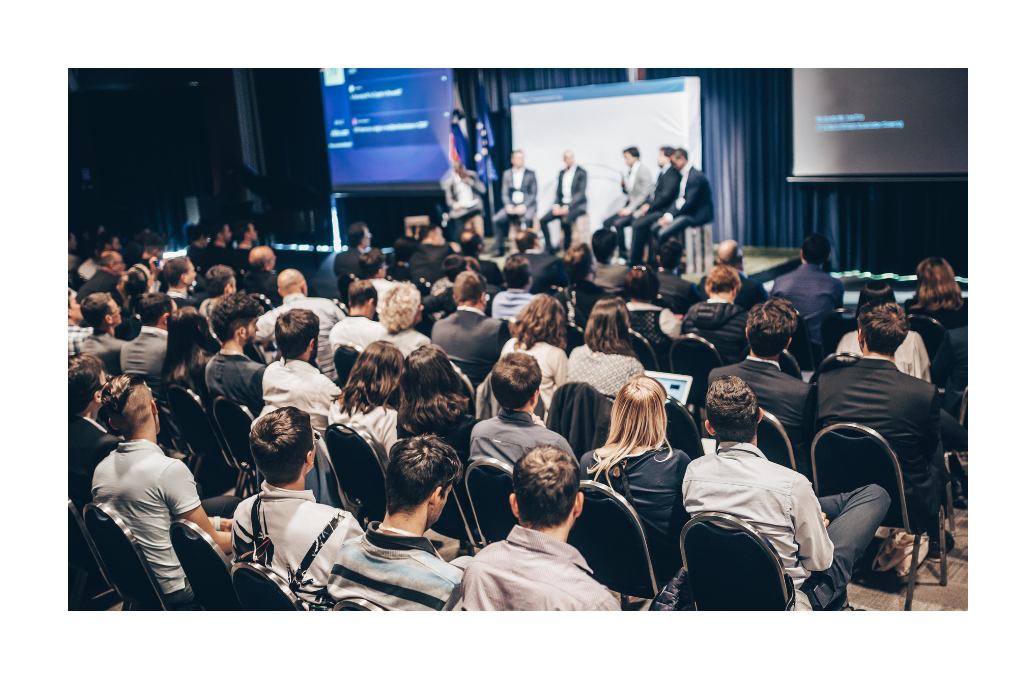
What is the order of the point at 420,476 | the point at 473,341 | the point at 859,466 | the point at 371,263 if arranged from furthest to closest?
the point at 371,263, the point at 473,341, the point at 859,466, the point at 420,476

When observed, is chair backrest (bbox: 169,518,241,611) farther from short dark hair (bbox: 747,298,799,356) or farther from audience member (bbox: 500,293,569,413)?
short dark hair (bbox: 747,298,799,356)

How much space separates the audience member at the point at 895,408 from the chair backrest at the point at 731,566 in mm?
965

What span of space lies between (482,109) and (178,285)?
6.80 meters

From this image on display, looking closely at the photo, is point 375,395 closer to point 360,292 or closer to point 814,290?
point 360,292

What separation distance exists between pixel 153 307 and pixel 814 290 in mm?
3996

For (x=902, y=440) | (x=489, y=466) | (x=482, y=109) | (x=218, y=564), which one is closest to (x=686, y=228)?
(x=482, y=109)

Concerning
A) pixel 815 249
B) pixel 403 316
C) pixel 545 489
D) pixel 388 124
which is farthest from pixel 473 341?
pixel 388 124

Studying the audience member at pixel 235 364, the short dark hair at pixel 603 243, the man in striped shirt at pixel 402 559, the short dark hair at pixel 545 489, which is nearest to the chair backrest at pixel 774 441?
the short dark hair at pixel 545 489

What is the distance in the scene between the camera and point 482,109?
11016 millimetres

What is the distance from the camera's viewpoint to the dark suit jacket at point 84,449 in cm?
256

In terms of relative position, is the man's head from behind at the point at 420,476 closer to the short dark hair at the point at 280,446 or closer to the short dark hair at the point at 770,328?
the short dark hair at the point at 280,446

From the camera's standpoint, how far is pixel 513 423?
104 inches

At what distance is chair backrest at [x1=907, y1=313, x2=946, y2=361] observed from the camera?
12.2ft

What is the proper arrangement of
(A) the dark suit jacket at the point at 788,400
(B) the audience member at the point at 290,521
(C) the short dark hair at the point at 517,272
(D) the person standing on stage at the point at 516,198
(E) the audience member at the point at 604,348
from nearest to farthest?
(B) the audience member at the point at 290,521 < (A) the dark suit jacket at the point at 788,400 < (E) the audience member at the point at 604,348 < (C) the short dark hair at the point at 517,272 < (D) the person standing on stage at the point at 516,198
